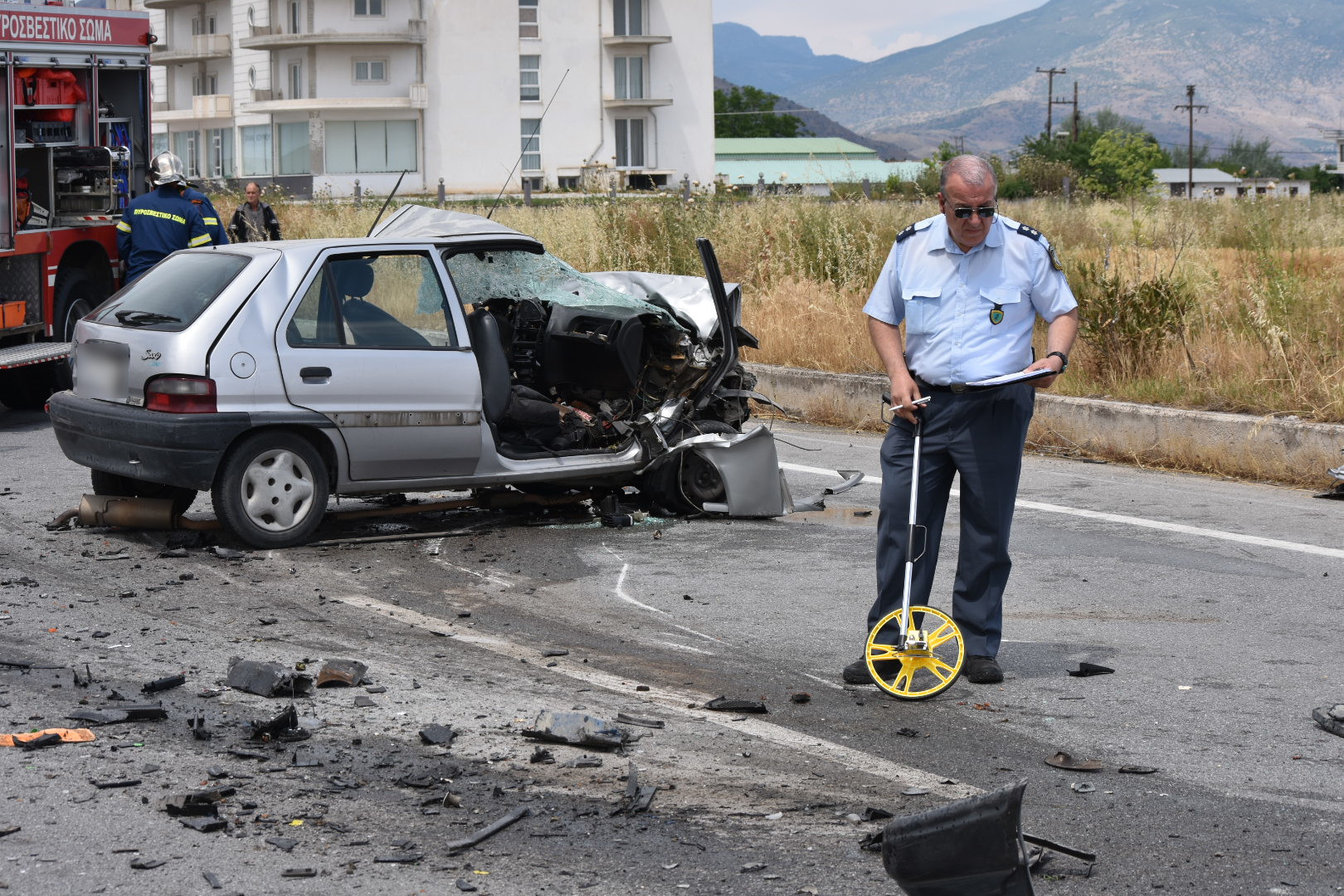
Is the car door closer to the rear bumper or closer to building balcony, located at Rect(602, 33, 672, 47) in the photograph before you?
the rear bumper

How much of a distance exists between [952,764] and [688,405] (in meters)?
4.31

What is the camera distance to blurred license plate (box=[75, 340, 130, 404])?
7.67 metres

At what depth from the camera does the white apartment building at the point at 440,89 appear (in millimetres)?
68875

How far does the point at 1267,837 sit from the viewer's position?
13.3ft

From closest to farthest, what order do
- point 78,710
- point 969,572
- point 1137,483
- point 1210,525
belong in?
1. point 78,710
2. point 969,572
3. point 1210,525
4. point 1137,483

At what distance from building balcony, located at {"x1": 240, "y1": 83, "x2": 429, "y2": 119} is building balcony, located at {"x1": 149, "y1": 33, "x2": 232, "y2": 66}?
528cm

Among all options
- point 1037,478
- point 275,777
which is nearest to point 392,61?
point 1037,478

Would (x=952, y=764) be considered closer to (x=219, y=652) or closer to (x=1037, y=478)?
(x=219, y=652)

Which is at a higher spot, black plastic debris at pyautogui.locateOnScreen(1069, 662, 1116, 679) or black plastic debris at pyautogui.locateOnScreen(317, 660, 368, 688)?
black plastic debris at pyautogui.locateOnScreen(317, 660, 368, 688)

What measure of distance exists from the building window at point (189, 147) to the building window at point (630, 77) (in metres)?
20.8

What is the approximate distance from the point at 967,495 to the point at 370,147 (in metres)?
67.1

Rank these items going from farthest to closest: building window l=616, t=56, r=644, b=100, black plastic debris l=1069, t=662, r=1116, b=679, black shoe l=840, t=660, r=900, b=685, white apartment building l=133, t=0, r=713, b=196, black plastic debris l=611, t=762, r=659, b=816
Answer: building window l=616, t=56, r=644, b=100 < white apartment building l=133, t=0, r=713, b=196 < black plastic debris l=1069, t=662, r=1116, b=679 < black shoe l=840, t=660, r=900, b=685 < black plastic debris l=611, t=762, r=659, b=816

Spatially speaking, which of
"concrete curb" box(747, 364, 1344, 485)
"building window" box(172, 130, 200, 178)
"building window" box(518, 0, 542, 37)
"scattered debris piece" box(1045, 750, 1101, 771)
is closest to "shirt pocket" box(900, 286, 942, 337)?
"scattered debris piece" box(1045, 750, 1101, 771)

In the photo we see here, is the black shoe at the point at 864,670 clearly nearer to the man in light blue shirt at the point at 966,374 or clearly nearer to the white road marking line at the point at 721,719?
the man in light blue shirt at the point at 966,374
